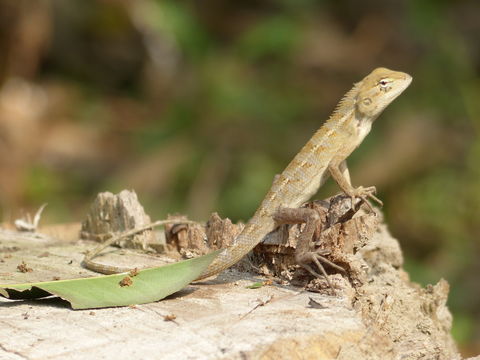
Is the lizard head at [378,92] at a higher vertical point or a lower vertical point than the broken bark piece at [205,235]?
higher

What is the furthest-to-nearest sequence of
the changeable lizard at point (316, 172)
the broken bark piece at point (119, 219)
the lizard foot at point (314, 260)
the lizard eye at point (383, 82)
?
the lizard eye at point (383, 82) < the broken bark piece at point (119, 219) < the changeable lizard at point (316, 172) < the lizard foot at point (314, 260)

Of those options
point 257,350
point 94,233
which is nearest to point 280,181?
point 94,233

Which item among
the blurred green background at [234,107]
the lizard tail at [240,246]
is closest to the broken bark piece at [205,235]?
the lizard tail at [240,246]

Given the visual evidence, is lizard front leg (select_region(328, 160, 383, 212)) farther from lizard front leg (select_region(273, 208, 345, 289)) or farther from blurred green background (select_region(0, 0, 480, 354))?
blurred green background (select_region(0, 0, 480, 354))

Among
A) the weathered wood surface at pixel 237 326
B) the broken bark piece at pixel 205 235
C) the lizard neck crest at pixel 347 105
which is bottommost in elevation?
the weathered wood surface at pixel 237 326

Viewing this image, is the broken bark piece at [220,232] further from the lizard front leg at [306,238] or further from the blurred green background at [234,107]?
the blurred green background at [234,107]

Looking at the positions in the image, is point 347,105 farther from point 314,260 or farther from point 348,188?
point 314,260
